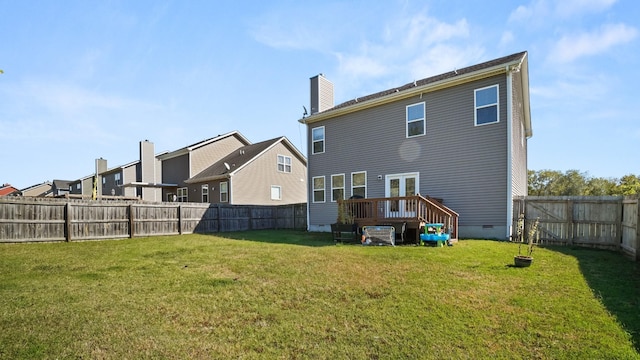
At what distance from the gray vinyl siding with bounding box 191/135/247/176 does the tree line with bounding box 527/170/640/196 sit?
33.0m

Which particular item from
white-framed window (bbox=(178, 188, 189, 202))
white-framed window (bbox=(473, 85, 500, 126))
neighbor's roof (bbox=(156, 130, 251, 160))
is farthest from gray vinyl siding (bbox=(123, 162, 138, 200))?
white-framed window (bbox=(473, 85, 500, 126))

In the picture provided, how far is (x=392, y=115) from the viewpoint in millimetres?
13234

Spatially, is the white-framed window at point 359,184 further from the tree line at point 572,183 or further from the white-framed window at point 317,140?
the tree line at point 572,183

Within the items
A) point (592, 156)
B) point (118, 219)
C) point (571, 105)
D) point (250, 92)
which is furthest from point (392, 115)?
point (592, 156)

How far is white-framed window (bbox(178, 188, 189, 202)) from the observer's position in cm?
2498

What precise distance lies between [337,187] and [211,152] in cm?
1451

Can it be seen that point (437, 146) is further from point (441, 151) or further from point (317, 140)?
point (317, 140)

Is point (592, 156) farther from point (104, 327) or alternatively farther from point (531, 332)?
point (104, 327)

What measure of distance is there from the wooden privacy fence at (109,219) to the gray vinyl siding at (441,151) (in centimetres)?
524

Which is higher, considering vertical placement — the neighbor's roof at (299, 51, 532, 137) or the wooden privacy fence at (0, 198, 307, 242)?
the neighbor's roof at (299, 51, 532, 137)

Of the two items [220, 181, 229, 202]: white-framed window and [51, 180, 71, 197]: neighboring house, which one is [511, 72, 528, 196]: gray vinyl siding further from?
[51, 180, 71, 197]: neighboring house

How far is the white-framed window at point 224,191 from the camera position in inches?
843

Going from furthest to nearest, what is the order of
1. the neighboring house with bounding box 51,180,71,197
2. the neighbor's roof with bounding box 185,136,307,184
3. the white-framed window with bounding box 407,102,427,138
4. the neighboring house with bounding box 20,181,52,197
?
1. the neighboring house with bounding box 20,181,52,197
2. the neighboring house with bounding box 51,180,71,197
3. the neighbor's roof with bounding box 185,136,307,184
4. the white-framed window with bounding box 407,102,427,138

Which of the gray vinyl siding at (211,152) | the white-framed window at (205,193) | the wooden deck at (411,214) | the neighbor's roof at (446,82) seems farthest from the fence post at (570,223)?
the gray vinyl siding at (211,152)
